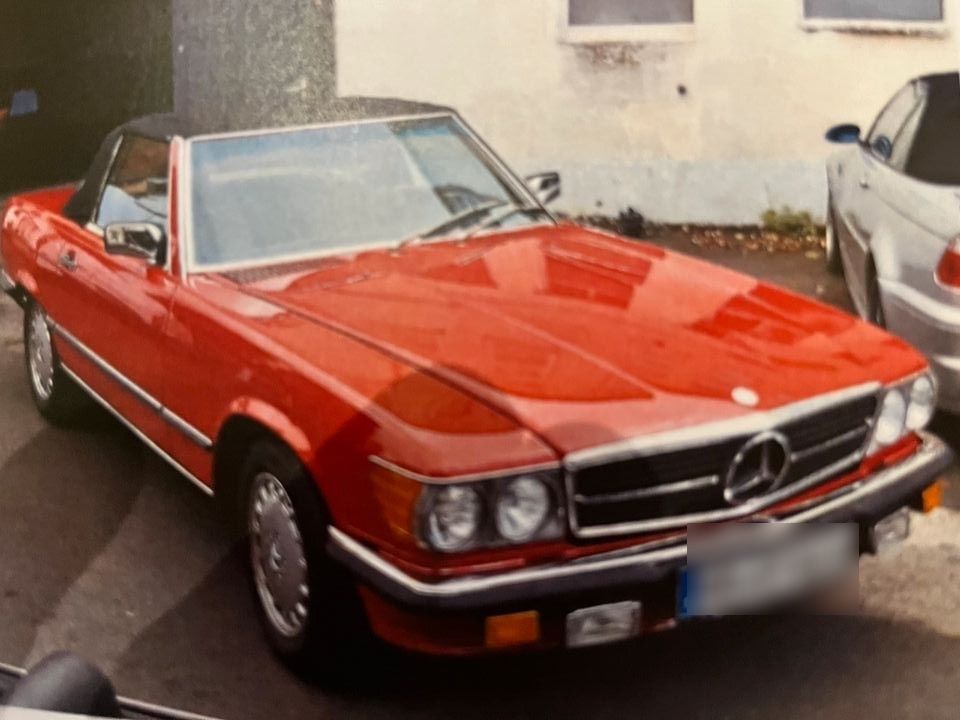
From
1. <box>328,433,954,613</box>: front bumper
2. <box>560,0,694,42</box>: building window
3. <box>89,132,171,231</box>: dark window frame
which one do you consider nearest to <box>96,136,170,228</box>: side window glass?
<box>89,132,171,231</box>: dark window frame

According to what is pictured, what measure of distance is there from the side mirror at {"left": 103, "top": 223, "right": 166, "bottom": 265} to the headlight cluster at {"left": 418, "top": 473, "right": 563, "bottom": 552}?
943mm

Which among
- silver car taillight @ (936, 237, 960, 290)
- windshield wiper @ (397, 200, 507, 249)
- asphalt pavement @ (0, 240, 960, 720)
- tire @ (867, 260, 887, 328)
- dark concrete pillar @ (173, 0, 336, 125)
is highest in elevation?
dark concrete pillar @ (173, 0, 336, 125)

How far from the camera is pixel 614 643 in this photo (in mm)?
1658

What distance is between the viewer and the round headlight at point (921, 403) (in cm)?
191

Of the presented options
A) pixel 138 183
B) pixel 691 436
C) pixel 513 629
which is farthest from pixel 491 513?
pixel 138 183

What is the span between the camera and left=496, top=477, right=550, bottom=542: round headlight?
159 cm

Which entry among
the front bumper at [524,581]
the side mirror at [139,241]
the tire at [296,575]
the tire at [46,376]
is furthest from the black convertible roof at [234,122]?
the front bumper at [524,581]

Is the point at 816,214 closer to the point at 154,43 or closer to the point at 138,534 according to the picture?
Answer: the point at 154,43

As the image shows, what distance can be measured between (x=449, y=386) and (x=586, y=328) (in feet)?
0.95

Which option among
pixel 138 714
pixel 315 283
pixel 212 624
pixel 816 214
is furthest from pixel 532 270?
pixel 138 714

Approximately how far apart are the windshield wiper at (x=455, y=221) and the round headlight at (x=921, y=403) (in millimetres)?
889

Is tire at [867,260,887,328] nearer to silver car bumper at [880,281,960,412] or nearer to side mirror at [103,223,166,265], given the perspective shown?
silver car bumper at [880,281,960,412]

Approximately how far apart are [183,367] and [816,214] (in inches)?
47.8

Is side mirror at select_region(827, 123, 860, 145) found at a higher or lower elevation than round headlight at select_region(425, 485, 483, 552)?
higher
